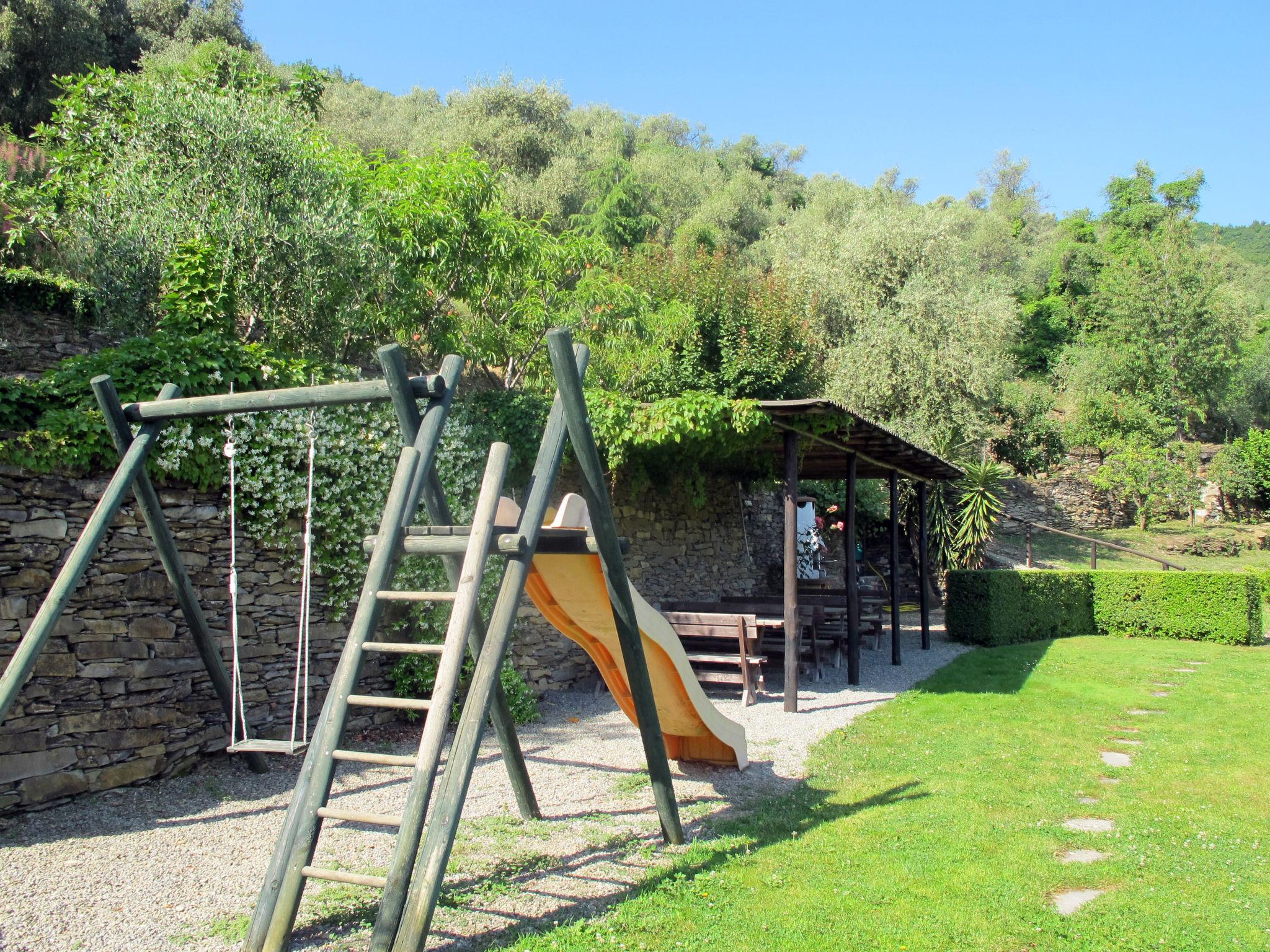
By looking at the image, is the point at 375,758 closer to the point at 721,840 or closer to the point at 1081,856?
the point at 721,840

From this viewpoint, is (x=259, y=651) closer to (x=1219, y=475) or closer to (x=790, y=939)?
(x=790, y=939)

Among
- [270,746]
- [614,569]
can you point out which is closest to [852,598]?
[614,569]

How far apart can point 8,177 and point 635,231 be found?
17.5 metres

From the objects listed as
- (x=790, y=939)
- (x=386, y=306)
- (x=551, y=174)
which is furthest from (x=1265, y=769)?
(x=551, y=174)

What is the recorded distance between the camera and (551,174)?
28.4 m

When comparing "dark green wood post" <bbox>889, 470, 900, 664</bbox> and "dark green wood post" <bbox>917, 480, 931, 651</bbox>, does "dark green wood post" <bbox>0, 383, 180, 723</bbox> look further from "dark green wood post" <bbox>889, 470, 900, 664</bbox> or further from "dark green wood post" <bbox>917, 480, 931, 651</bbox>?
"dark green wood post" <bbox>917, 480, 931, 651</bbox>

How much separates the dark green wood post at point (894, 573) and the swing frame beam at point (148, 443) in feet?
27.9

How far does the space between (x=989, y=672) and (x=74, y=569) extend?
425 inches

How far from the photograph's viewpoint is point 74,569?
4000 millimetres

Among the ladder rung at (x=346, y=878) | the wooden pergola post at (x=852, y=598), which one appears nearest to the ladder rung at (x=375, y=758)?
the ladder rung at (x=346, y=878)

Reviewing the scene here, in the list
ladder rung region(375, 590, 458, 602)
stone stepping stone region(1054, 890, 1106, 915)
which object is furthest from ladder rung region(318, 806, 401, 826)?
stone stepping stone region(1054, 890, 1106, 915)

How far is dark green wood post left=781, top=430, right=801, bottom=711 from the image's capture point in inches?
355

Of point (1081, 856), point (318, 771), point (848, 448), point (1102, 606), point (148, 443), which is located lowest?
point (1081, 856)

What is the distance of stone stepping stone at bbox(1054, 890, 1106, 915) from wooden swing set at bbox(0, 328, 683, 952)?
1.84 metres
